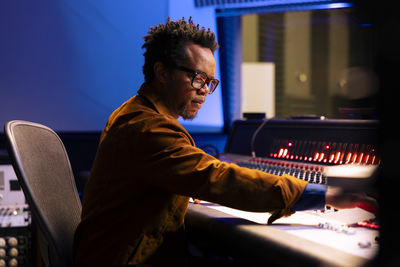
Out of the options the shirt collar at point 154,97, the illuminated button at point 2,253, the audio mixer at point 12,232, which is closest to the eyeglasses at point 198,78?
the shirt collar at point 154,97

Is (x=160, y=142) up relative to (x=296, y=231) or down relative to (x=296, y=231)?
up

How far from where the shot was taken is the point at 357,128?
164 cm

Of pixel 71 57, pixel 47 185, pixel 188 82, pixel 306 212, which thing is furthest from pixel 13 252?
pixel 306 212

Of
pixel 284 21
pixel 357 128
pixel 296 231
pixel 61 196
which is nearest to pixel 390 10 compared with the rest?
pixel 296 231

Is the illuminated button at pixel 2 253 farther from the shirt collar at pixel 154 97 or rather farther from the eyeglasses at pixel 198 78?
the eyeglasses at pixel 198 78

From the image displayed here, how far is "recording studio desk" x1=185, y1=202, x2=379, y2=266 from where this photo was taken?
82 centimetres

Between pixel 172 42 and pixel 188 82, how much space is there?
0.49 feet

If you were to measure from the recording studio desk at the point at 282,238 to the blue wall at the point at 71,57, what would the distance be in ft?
4.41

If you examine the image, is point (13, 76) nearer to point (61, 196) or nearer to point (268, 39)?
point (61, 196)

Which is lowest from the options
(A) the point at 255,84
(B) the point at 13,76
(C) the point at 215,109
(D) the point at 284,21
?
(C) the point at 215,109

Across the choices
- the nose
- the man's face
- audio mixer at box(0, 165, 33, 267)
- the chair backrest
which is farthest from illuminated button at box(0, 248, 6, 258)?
the nose

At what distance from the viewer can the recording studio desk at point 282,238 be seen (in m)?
0.82

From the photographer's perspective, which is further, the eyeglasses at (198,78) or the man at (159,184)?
the eyeglasses at (198,78)

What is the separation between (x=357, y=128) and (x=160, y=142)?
1036mm
